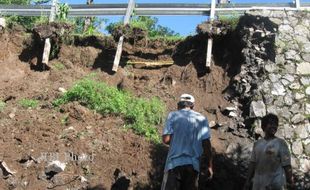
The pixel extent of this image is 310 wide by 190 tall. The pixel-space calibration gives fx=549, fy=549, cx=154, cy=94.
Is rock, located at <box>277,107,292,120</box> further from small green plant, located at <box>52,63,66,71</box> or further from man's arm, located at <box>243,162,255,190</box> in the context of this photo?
small green plant, located at <box>52,63,66,71</box>

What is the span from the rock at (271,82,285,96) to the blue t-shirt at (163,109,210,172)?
612 centimetres

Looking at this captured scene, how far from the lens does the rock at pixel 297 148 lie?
11.8 m

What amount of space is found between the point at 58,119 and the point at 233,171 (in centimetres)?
391

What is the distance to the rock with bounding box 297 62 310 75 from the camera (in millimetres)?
13055

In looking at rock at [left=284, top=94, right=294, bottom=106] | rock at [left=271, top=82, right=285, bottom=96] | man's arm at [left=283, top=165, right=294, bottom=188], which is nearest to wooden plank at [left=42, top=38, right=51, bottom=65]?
rock at [left=271, top=82, right=285, bottom=96]

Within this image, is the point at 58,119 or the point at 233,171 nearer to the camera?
the point at 233,171

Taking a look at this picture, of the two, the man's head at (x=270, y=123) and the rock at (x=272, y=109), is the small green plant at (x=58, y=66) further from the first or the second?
the man's head at (x=270, y=123)

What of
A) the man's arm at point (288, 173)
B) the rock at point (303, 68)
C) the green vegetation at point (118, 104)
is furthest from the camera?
the rock at point (303, 68)

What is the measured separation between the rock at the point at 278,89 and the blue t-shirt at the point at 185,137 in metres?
6.12

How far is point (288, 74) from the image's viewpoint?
12992 millimetres

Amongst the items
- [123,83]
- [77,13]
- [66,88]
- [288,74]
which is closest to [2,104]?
[66,88]

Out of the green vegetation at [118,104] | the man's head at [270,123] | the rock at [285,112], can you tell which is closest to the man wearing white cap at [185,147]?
the man's head at [270,123]

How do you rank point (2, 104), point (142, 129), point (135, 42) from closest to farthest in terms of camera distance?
point (142, 129) < point (2, 104) < point (135, 42)

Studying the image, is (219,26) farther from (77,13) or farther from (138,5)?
(77,13)
